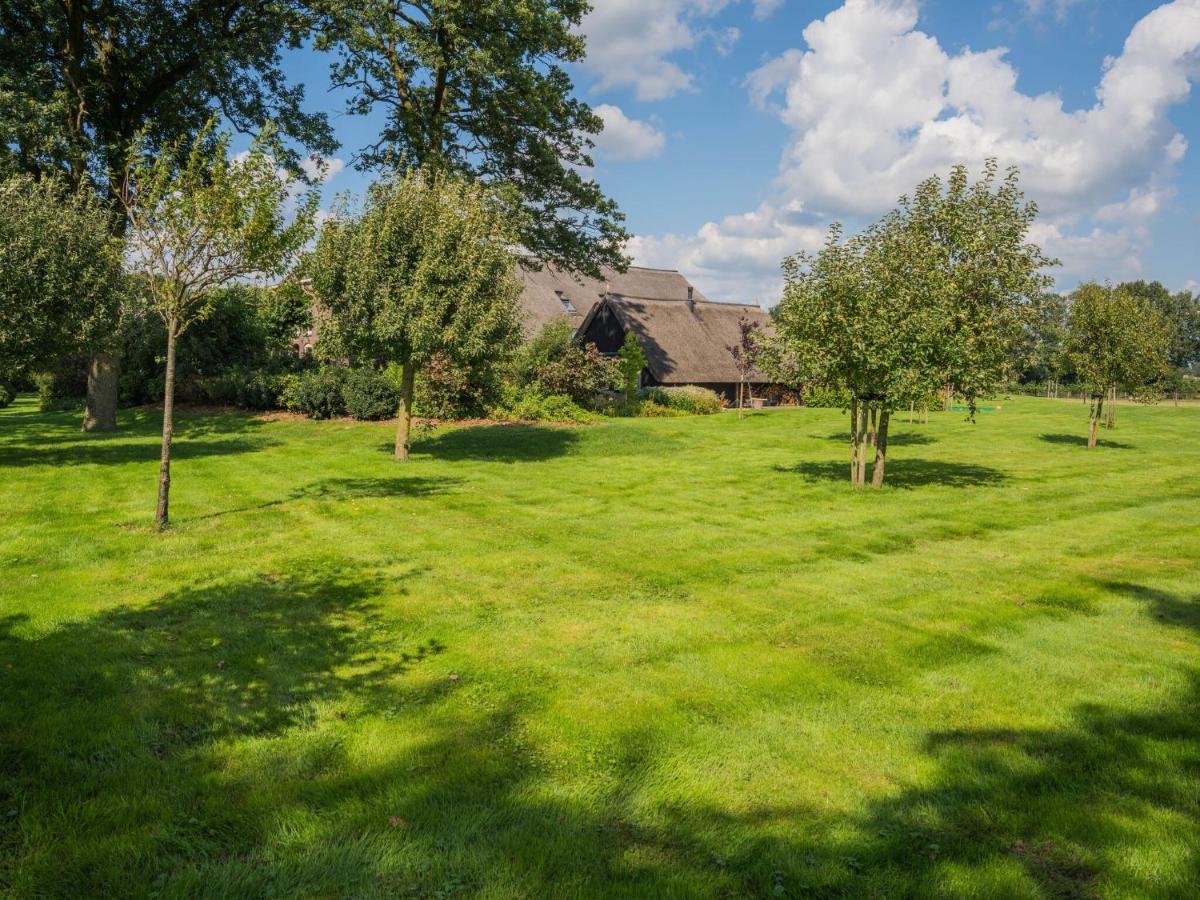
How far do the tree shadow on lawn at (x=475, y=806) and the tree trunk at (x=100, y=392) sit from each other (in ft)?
72.1

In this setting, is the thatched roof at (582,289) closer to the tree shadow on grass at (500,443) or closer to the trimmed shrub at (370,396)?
the trimmed shrub at (370,396)

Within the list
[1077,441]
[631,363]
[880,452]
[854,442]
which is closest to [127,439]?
[854,442]

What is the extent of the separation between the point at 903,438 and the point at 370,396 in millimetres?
19912

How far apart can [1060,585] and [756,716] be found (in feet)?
20.9

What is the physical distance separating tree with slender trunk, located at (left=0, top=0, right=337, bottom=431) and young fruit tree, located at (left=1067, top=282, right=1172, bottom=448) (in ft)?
90.6

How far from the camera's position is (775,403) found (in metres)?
44.9

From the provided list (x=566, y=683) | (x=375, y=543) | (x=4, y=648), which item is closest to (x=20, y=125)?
(x=375, y=543)

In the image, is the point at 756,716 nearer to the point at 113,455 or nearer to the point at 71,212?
the point at 71,212

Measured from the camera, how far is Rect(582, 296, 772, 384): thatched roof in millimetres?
41594

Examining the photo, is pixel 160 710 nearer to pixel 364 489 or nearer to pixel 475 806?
pixel 475 806

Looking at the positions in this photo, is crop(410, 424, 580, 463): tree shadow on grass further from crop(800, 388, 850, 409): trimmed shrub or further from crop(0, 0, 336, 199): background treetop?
crop(0, 0, 336, 199): background treetop

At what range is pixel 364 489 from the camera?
50.4 feet

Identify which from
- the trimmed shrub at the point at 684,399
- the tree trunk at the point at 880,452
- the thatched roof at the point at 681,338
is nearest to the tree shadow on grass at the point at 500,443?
the tree trunk at the point at 880,452

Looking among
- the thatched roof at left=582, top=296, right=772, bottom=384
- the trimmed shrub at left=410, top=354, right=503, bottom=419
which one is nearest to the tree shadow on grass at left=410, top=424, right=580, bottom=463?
the trimmed shrub at left=410, top=354, right=503, bottom=419
